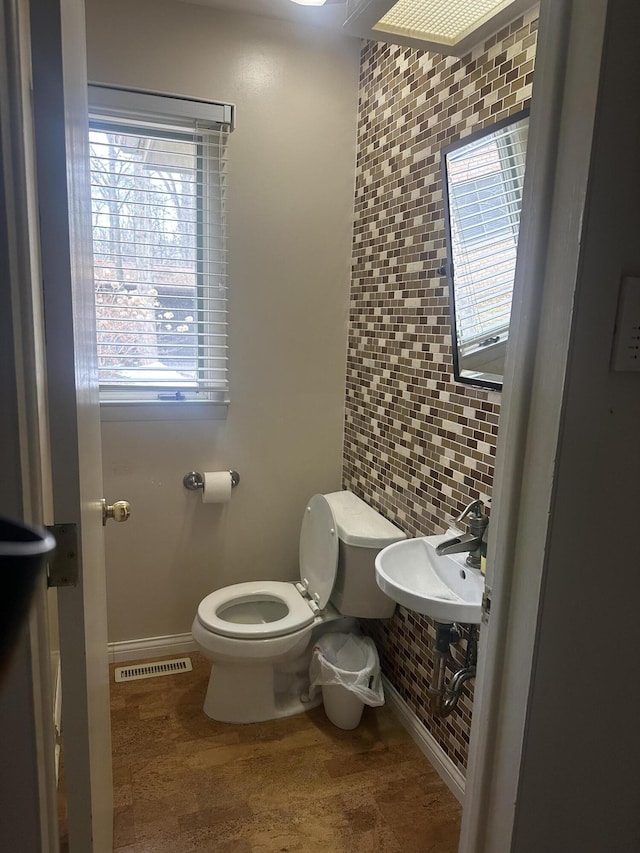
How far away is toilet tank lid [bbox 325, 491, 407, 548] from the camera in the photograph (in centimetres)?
205

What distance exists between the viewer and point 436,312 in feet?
6.13

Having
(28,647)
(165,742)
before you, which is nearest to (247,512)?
(165,742)

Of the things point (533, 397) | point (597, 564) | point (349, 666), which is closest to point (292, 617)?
point (349, 666)

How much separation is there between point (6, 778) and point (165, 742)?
1.43 metres

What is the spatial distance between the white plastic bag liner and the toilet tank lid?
428 millimetres

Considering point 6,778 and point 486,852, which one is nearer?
point 6,778

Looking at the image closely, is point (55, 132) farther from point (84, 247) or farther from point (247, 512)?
point (247, 512)

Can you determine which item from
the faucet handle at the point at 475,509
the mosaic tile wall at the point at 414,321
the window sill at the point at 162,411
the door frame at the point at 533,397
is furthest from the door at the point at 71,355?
the window sill at the point at 162,411

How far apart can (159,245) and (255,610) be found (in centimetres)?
153

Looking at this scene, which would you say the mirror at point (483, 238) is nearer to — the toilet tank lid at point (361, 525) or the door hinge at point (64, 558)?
the toilet tank lid at point (361, 525)

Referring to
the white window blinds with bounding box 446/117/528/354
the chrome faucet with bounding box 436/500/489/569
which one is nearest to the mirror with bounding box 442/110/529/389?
the white window blinds with bounding box 446/117/528/354

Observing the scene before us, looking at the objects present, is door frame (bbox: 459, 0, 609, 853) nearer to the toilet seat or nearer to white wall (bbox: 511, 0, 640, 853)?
white wall (bbox: 511, 0, 640, 853)

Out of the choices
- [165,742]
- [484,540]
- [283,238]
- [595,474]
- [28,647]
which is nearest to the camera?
[28,647]

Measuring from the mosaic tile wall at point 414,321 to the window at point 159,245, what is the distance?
1.95 feet
